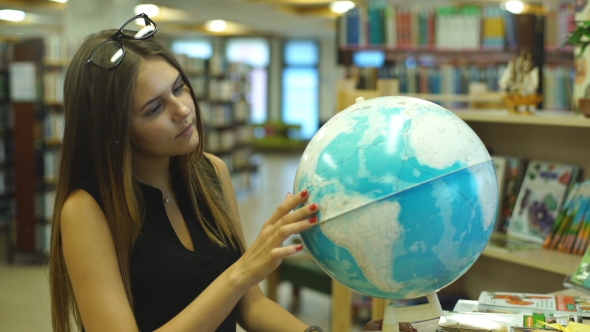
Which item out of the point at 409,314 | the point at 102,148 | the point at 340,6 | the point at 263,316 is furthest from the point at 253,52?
the point at 409,314

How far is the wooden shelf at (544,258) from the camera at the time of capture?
7.71 ft

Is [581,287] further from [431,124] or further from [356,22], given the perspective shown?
[356,22]

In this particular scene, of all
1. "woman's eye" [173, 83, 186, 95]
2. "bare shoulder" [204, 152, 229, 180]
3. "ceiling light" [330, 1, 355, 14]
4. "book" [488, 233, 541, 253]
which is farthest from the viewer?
"ceiling light" [330, 1, 355, 14]

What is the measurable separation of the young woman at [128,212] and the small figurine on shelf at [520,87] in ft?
5.37

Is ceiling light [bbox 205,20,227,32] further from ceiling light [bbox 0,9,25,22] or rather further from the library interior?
Result: ceiling light [bbox 0,9,25,22]

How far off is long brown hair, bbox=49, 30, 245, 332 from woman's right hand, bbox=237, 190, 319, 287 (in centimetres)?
40

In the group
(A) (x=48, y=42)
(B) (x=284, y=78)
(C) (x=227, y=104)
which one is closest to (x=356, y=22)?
(A) (x=48, y=42)

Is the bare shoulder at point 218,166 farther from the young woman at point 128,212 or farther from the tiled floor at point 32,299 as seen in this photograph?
the tiled floor at point 32,299

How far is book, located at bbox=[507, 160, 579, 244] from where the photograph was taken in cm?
265

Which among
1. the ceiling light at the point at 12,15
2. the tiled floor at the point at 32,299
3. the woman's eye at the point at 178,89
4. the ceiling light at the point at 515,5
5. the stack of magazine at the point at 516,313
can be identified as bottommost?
the tiled floor at the point at 32,299

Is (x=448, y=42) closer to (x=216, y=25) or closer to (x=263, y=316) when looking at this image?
(x=263, y=316)

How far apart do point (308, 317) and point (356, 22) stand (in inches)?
133

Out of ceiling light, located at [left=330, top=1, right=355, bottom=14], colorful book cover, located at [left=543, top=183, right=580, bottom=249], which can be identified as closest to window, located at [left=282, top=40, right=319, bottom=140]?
ceiling light, located at [left=330, top=1, right=355, bottom=14]

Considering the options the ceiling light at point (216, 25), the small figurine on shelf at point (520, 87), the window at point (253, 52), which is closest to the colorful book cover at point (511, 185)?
the small figurine on shelf at point (520, 87)
